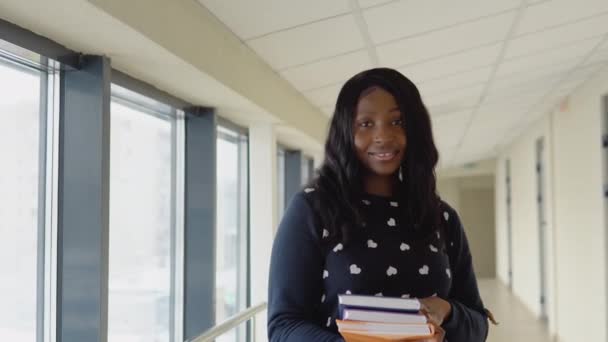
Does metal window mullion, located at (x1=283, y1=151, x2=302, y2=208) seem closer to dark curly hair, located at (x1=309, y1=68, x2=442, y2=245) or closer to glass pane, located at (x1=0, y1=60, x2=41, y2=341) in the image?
glass pane, located at (x1=0, y1=60, x2=41, y2=341)

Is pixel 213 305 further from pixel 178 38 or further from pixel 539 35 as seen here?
pixel 539 35

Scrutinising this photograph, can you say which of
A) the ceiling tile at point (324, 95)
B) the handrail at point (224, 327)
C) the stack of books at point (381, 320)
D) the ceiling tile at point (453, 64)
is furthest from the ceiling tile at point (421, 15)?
the stack of books at point (381, 320)

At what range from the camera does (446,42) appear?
325 centimetres

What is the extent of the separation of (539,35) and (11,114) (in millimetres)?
2843

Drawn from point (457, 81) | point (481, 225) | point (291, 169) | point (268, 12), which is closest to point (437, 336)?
point (268, 12)

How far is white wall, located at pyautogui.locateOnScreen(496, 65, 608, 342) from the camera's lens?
4863 millimetres

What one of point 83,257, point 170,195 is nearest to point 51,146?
point 83,257

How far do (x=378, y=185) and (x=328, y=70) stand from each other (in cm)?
234

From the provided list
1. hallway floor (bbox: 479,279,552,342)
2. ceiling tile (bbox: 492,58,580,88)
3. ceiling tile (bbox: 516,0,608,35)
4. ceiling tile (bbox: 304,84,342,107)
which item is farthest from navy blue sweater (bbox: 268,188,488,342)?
hallway floor (bbox: 479,279,552,342)

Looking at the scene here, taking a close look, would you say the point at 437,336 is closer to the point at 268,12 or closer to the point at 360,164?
the point at 360,164

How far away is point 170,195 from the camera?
3299 mm

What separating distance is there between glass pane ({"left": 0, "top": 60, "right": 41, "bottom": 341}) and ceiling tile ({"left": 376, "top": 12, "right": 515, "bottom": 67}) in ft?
5.78

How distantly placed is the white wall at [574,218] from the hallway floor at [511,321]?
226 millimetres

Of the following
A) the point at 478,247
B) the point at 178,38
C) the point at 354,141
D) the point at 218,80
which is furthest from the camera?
the point at 478,247
